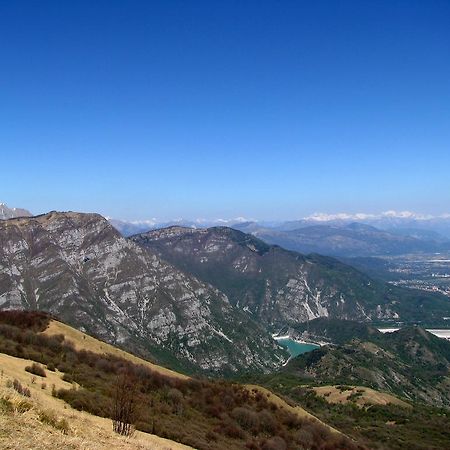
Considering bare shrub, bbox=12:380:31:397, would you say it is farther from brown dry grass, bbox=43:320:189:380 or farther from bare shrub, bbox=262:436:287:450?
brown dry grass, bbox=43:320:189:380

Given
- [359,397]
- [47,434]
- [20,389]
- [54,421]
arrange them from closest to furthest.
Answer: [47,434] < [54,421] < [20,389] < [359,397]

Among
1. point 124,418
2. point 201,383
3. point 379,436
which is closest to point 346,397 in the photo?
point 379,436

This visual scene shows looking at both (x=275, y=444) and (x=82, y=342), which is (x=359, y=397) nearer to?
(x=82, y=342)

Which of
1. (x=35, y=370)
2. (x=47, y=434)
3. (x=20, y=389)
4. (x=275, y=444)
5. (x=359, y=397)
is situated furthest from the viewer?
(x=359, y=397)

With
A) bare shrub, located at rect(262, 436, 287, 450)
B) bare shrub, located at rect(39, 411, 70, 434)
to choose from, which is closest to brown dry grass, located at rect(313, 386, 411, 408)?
bare shrub, located at rect(262, 436, 287, 450)

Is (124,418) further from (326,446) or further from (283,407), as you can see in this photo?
(283,407)

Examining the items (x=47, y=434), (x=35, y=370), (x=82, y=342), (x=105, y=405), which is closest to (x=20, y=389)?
(x=105, y=405)

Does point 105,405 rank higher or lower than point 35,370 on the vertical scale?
lower

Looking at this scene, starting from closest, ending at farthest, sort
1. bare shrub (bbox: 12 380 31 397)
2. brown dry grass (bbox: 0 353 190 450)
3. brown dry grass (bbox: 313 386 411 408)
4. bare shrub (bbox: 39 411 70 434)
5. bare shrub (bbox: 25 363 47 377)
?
brown dry grass (bbox: 0 353 190 450), bare shrub (bbox: 39 411 70 434), bare shrub (bbox: 12 380 31 397), bare shrub (bbox: 25 363 47 377), brown dry grass (bbox: 313 386 411 408)

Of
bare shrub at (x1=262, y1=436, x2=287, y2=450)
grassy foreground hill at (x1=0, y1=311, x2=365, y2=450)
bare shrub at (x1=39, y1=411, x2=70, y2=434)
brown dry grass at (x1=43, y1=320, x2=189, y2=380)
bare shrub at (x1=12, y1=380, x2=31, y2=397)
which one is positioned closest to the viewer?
bare shrub at (x1=39, y1=411, x2=70, y2=434)
